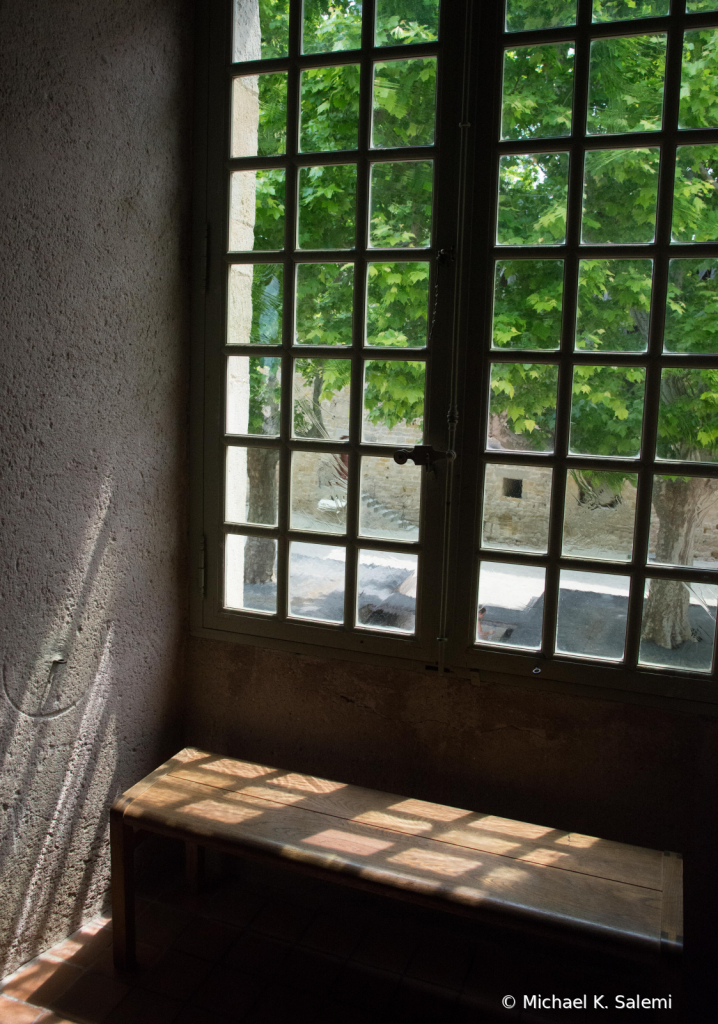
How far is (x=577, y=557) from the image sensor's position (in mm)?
2477

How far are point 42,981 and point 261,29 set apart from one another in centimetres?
316

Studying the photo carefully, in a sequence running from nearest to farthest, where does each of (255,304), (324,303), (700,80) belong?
1. (700,80)
2. (324,303)
3. (255,304)

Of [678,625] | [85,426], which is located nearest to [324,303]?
[85,426]

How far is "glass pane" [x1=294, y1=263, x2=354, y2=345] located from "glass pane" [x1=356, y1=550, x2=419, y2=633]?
2.48 feet

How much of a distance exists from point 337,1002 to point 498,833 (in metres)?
0.71

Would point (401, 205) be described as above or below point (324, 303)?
above

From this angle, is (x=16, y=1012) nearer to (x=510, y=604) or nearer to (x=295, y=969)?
(x=295, y=969)

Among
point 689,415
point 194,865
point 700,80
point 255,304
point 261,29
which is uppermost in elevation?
point 261,29

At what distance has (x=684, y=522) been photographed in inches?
93.3

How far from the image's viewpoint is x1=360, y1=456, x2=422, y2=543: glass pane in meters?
2.65

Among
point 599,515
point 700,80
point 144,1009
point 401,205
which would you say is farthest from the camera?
point 401,205

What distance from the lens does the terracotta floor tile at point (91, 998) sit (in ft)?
7.56

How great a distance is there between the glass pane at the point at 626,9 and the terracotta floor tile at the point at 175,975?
3.14m

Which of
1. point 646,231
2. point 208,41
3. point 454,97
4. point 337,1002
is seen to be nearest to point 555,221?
point 646,231
